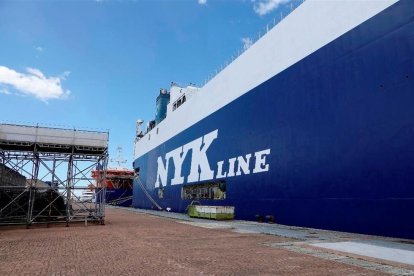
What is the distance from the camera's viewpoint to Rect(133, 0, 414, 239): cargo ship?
44.7 ft

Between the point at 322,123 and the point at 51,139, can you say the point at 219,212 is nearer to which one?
the point at 322,123

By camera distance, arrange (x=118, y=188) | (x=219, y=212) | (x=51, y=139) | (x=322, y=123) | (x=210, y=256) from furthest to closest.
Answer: (x=118, y=188), (x=219, y=212), (x=51, y=139), (x=322, y=123), (x=210, y=256)

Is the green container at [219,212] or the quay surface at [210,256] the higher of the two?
the green container at [219,212]

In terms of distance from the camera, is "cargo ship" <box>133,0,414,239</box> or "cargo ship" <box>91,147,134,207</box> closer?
"cargo ship" <box>133,0,414,239</box>

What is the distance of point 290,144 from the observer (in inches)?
779

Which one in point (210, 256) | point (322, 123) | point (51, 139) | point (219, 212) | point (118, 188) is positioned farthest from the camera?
point (118, 188)

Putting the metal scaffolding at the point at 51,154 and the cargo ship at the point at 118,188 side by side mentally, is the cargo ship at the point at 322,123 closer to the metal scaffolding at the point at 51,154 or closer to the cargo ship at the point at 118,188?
the metal scaffolding at the point at 51,154

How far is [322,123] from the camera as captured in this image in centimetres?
1741

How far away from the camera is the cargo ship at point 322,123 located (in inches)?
536

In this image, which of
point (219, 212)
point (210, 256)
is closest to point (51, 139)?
point (219, 212)

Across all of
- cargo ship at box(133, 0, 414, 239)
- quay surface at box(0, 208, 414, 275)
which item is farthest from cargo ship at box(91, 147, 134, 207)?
quay surface at box(0, 208, 414, 275)

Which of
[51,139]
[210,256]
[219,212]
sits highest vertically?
[51,139]

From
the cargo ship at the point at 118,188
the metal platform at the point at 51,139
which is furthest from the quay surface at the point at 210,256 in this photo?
the cargo ship at the point at 118,188

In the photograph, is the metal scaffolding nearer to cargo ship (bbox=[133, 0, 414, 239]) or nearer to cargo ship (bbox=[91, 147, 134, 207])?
cargo ship (bbox=[133, 0, 414, 239])
